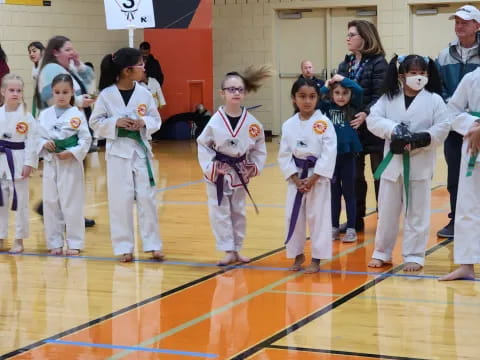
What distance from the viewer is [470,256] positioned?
5383 mm

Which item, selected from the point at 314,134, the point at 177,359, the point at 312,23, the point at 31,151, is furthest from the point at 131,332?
the point at 312,23

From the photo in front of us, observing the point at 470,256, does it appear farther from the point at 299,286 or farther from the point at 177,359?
the point at 177,359

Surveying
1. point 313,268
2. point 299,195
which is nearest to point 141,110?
point 299,195

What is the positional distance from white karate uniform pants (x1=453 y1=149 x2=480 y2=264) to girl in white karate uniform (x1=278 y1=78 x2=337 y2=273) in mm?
827

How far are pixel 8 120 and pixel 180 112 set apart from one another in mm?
10440

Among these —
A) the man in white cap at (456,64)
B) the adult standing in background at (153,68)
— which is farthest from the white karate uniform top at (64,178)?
the adult standing in background at (153,68)

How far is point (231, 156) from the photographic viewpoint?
604cm

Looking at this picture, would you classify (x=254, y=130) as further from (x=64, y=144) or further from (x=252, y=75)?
(x=64, y=144)

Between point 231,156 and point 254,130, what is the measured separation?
0.75 feet

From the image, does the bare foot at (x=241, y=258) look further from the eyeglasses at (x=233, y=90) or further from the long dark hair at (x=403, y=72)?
the long dark hair at (x=403, y=72)

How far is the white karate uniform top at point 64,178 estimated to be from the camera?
655cm

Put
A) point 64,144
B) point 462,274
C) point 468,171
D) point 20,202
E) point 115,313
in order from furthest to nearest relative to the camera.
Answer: point 20,202 → point 64,144 → point 462,274 → point 468,171 → point 115,313

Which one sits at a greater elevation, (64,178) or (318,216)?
(64,178)

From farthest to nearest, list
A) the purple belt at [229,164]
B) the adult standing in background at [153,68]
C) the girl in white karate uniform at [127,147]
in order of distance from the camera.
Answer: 1. the adult standing in background at [153,68]
2. the girl in white karate uniform at [127,147]
3. the purple belt at [229,164]
